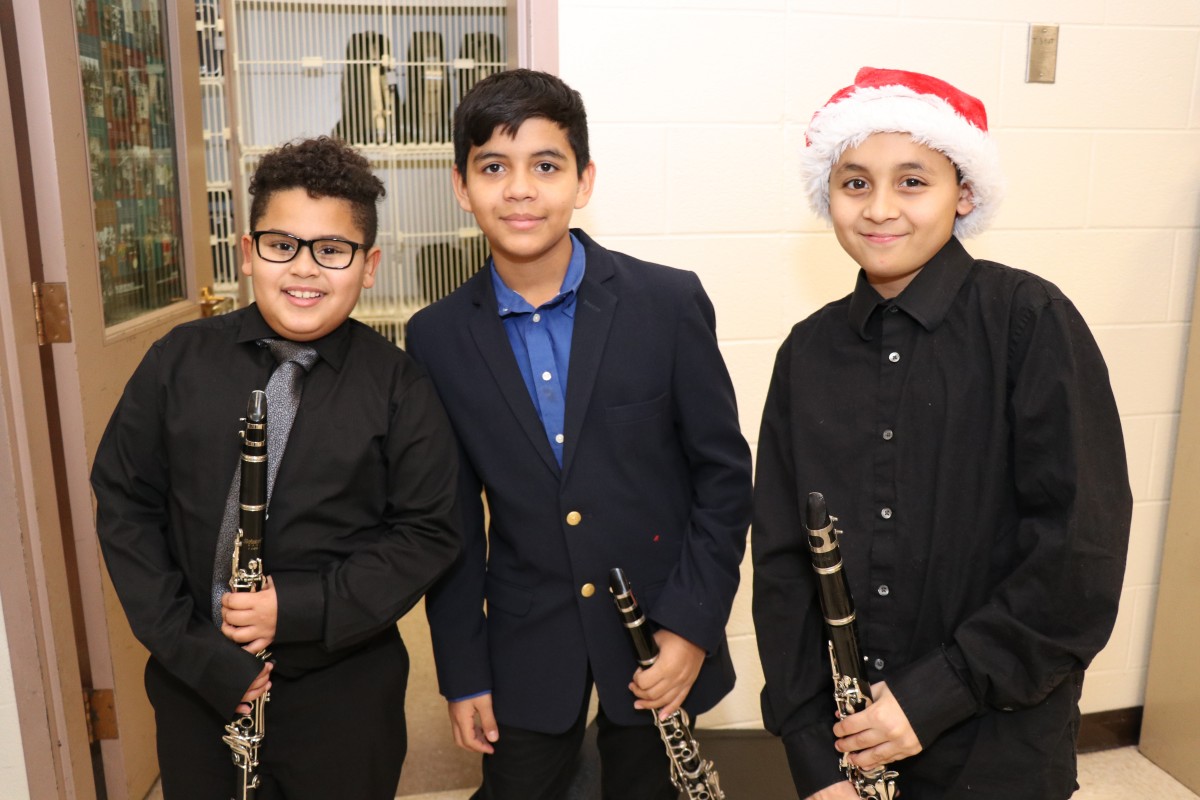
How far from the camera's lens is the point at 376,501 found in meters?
1.36

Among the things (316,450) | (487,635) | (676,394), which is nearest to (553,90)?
(676,394)

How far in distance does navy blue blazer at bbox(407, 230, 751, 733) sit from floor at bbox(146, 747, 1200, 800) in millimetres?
918

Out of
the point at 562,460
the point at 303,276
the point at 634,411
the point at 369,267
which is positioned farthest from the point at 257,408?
the point at 634,411

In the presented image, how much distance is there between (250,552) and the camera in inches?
48.9

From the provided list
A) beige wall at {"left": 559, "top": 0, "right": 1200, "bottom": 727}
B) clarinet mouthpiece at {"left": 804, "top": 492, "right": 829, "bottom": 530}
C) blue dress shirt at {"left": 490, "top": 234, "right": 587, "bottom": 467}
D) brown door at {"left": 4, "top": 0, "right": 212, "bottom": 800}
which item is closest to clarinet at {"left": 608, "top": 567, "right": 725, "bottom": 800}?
blue dress shirt at {"left": 490, "top": 234, "right": 587, "bottom": 467}

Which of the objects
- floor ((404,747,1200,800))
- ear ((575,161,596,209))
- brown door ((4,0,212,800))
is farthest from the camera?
floor ((404,747,1200,800))

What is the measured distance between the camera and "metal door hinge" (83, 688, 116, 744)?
197cm

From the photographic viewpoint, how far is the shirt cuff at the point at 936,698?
1.10m

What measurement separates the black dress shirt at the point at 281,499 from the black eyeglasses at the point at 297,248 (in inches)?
4.1

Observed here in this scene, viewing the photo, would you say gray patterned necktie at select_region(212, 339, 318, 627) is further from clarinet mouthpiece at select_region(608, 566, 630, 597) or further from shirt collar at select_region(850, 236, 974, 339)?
shirt collar at select_region(850, 236, 974, 339)

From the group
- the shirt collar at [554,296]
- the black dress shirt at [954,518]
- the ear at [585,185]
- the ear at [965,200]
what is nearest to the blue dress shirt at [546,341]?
the shirt collar at [554,296]

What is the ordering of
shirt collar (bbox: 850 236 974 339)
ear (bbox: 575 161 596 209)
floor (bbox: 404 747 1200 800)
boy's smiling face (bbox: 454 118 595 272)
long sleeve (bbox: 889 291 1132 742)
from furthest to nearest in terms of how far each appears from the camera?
1. floor (bbox: 404 747 1200 800)
2. ear (bbox: 575 161 596 209)
3. boy's smiling face (bbox: 454 118 595 272)
4. shirt collar (bbox: 850 236 974 339)
5. long sleeve (bbox: 889 291 1132 742)

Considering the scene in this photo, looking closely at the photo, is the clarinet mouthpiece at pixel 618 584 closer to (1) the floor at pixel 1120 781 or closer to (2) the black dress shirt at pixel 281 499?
(2) the black dress shirt at pixel 281 499

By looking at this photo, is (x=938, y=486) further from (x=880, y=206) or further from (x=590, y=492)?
(x=590, y=492)
